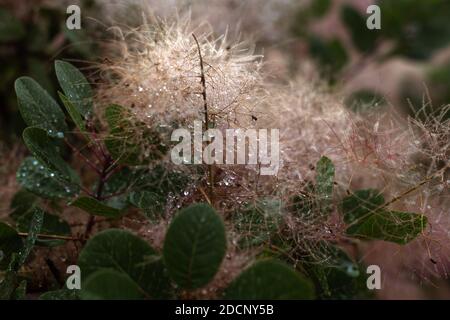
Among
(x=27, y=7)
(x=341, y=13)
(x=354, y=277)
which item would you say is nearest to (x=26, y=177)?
(x=354, y=277)

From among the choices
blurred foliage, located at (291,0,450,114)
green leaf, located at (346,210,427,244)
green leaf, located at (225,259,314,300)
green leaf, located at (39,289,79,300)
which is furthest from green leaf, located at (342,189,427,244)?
blurred foliage, located at (291,0,450,114)

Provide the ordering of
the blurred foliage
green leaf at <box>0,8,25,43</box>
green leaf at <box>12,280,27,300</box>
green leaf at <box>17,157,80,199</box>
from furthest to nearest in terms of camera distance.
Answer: the blurred foliage, green leaf at <box>0,8,25,43</box>, green leaf at <box>17,157,80,199</box>, green leaf at <box>12,280,27,300</box>

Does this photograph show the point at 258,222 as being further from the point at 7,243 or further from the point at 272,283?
the point at 7,243

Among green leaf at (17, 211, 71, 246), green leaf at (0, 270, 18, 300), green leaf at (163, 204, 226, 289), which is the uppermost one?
green leaf at (17, 211, 71, 246)

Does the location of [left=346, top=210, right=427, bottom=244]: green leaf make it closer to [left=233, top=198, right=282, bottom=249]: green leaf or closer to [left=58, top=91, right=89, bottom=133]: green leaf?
[left=233, top=198, right=282, bottom=249]: green leaf

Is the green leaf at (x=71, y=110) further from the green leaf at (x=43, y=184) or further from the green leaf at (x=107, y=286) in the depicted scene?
the green leaf at (x=107, y=286)

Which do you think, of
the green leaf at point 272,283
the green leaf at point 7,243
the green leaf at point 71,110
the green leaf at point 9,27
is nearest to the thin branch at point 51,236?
the green leaf at point 7,243

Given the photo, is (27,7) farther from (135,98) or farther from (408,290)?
(408,290)
